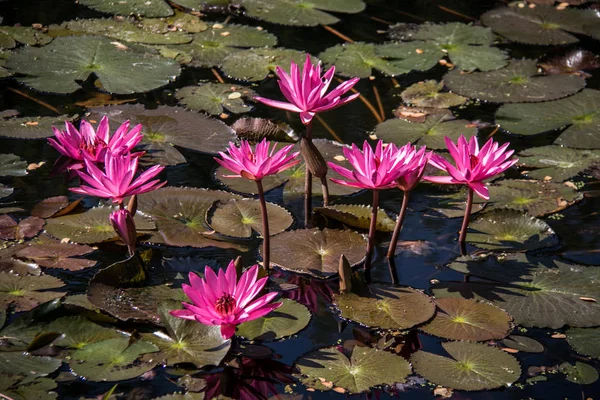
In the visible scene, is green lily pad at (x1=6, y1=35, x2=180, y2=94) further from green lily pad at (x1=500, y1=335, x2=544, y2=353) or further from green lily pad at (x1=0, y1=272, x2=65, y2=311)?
green lily pad at (x1=500, y1=335, x2=544, y2=353)

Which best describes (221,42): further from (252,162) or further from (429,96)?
(252,162)

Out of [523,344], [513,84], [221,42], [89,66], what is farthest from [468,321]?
[221,42]

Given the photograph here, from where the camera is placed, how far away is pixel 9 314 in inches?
109

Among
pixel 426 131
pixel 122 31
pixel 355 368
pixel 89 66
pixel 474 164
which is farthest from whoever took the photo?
pixel 122 31

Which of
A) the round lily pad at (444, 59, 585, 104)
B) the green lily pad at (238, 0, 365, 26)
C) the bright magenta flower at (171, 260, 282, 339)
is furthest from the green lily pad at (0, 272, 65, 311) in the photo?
the green lily pad at (238, 0, 365, 26)

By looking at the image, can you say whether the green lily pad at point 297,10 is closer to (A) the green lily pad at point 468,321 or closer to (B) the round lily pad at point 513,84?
(B) the round lily pad at point 513,84

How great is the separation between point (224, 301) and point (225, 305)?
0.01 m

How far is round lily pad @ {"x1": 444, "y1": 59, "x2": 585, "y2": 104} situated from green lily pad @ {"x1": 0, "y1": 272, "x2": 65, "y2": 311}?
2.72 meters

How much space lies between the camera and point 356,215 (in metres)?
3.44

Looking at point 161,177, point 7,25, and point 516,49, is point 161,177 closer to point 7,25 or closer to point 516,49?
point 7,25

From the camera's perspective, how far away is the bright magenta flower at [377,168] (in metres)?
2.88

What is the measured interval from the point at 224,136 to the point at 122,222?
1347 millimetres

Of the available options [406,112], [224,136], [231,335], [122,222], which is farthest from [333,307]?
[406,112]

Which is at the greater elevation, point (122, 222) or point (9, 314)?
point (122, 222)
